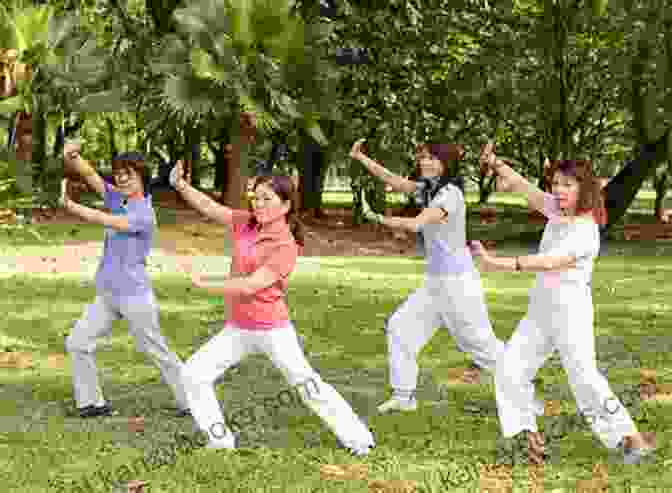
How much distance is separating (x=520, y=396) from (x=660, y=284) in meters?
11.9

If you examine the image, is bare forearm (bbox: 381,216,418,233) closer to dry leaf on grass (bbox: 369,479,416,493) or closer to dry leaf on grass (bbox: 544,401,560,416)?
dry leaf on grass (bbox: 369,479,416,493)

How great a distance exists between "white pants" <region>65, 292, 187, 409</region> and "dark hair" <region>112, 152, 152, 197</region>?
0.72 metres

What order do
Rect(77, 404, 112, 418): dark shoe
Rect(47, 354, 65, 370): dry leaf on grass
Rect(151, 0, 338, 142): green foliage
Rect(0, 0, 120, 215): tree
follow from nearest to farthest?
Rect(77, 404, 112, 418): dark shoe, Rect(47, 354, 65, 370): dry leaf on grass, Rect(0, 0, 120, 215): tree, Rect(151, 0, 338, 142): green foliage

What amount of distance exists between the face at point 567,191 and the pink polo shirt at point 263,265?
144 centimetres

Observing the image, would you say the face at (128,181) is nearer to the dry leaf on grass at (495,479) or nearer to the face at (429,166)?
the face at (429,166)

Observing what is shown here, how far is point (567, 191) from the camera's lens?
5910mm

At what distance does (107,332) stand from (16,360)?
261cm

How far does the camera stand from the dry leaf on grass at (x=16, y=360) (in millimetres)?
9289

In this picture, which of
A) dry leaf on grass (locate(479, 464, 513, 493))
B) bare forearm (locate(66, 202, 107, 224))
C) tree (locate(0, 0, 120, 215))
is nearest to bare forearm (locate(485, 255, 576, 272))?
dry leaf on grass (locate(479, 464, 513, 493))

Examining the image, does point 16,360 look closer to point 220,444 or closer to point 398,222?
point 220,444

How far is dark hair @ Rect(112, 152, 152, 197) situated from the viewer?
694cm

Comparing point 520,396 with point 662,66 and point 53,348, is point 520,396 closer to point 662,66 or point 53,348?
point 53,348

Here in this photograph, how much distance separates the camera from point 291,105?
2175 cm

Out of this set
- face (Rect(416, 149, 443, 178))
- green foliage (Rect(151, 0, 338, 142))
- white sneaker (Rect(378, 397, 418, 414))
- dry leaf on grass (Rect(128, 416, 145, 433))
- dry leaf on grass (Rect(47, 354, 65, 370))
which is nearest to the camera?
dry leaf on grass (Rect(128, 416, 145, 433))
